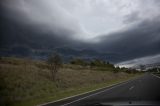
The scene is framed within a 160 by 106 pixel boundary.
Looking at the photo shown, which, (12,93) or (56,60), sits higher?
(56,60)

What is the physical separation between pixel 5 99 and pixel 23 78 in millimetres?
11928

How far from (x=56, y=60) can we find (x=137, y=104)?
29.7m

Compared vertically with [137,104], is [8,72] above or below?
above

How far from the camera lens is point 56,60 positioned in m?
35.7

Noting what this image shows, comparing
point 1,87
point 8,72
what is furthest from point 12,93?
point 8,72

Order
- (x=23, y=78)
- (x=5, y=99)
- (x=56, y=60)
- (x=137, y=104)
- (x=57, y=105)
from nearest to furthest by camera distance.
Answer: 1. (x=137, y=104)
2. (x=57, y=105)
3. (x=5, y=99)
4. (x=23, y=78)
5. (x=56, y=60)

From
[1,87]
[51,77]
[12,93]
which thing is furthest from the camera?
[51,77]

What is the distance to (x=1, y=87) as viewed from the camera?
23.9m

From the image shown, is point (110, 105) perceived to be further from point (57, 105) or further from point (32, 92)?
point (32, 92)

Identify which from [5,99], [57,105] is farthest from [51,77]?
[57,105]

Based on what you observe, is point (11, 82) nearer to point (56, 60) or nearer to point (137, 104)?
point (56, 60)

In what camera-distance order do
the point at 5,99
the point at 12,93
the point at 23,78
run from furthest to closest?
the point at 23,78 → the point at 12,93 → the point at 5,99

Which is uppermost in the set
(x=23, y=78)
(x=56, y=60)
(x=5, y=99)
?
(x=56, y=60)

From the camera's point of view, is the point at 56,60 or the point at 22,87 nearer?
the point at 22,87
